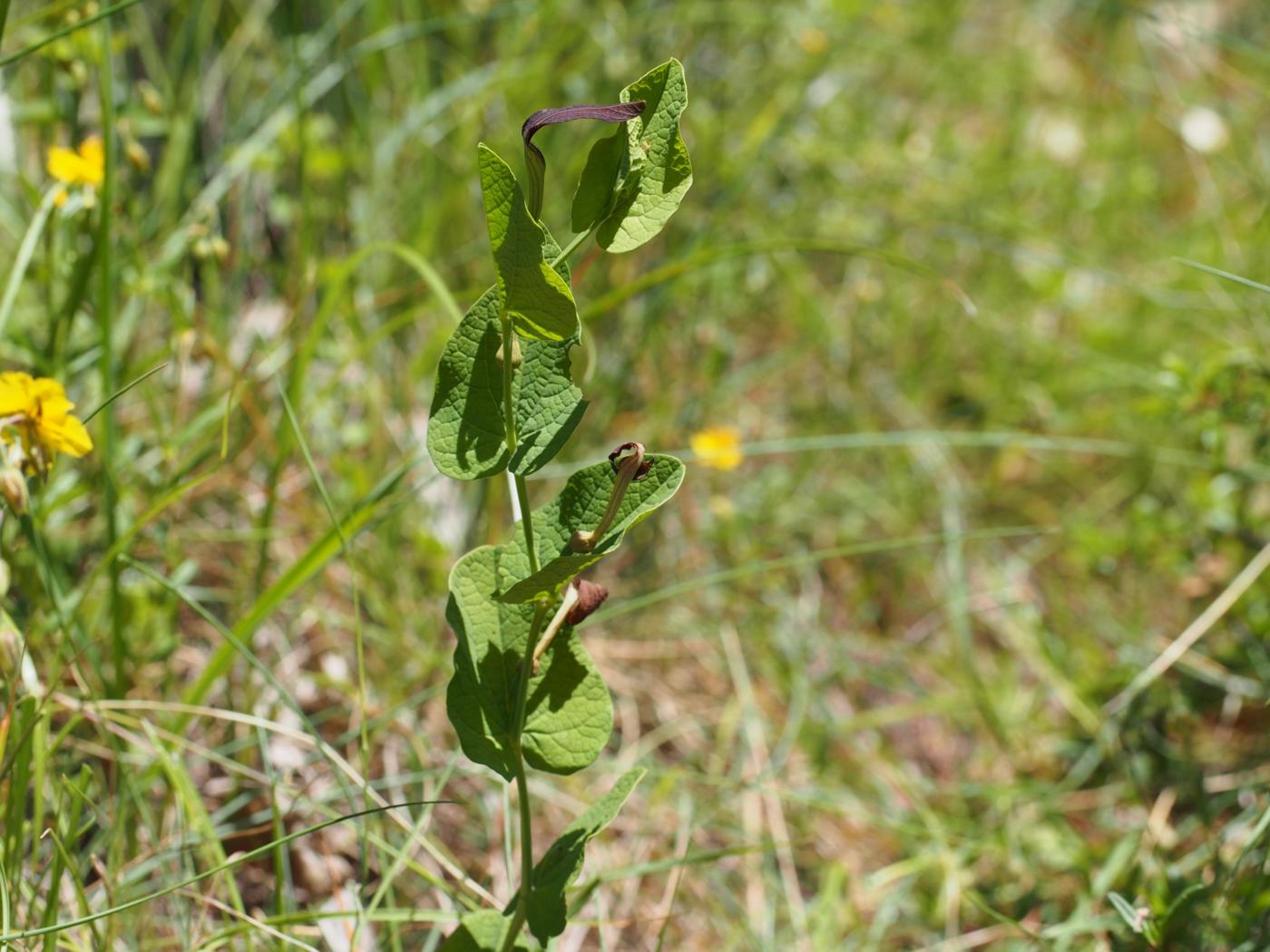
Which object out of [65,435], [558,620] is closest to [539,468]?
[558,620]

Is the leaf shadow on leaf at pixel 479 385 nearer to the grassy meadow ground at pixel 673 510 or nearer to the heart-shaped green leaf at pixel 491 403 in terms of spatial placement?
the heart-shaped green leaf at pixel 491 403

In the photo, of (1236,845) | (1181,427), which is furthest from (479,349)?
(1181,427)

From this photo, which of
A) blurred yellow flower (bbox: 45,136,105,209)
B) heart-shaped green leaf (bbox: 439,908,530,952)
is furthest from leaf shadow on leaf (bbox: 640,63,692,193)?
blurred yellow flower (bbox: 45,136,105,209)

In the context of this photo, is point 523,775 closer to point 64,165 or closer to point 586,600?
point 586,600

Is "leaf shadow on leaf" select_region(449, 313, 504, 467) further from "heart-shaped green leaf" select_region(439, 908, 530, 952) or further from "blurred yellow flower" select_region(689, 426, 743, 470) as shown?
"blurred yellow flower" select_region(689, 426, 743, 470)

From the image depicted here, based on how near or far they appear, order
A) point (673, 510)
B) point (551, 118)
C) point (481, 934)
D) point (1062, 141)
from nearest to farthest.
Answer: point (551, 118) → point (481, 934) → point (673, 510) → point (1062, 141)

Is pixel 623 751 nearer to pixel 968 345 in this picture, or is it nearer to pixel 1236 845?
pixel 1236 845
